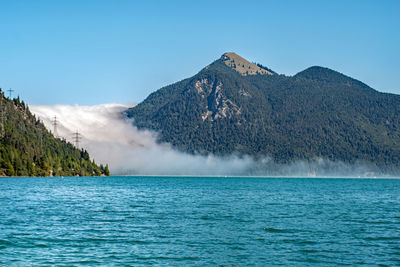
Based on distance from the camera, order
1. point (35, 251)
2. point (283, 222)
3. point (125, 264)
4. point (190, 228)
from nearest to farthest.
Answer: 1. point (125, 264)
2. point (35, 251)
3. point (190, 228)
4. point (283, 222)

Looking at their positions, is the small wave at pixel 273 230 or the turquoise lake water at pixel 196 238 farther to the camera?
the small wave at pixel 273 230

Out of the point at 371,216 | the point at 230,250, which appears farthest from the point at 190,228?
the point at 371,216

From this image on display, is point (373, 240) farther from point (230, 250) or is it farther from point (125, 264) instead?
point (125, 264)

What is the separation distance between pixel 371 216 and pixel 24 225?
5398 centimetres

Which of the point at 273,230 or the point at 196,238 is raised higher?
the point at 273,230

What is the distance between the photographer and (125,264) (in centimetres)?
4109

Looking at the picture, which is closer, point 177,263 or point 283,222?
point 177,263

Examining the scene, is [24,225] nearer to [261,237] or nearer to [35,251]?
[35,251]

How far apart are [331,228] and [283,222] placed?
298 inches

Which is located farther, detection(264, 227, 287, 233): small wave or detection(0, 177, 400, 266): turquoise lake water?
detection(264, 227, 287, 233): small wave

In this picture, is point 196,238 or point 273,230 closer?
point 196,238

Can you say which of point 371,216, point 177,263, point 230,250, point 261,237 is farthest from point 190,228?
point 371,216

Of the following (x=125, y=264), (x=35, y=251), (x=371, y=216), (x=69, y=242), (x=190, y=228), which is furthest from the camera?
(x=371, y=216)

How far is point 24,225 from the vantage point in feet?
207
